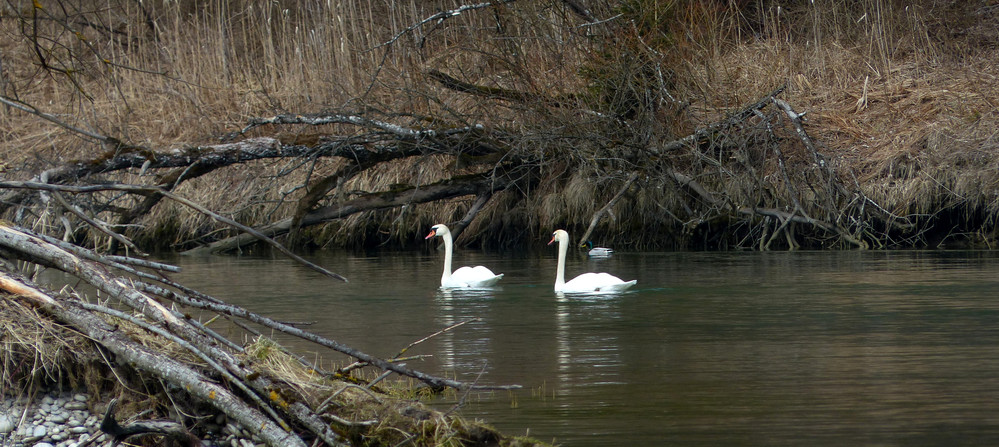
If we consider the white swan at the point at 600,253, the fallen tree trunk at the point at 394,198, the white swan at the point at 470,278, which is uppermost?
the fallen tree trunk at the point at 394,198

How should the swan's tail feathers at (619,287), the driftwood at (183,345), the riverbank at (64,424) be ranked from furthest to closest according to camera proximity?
the swan's tail feathers at (619,287) → the riverbank at (64,424) → the driftwood at (183,345)

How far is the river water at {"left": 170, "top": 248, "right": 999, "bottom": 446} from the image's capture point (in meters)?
4.73

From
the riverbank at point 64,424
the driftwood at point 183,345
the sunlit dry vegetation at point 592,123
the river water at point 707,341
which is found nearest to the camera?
the driftwood at point 183,345

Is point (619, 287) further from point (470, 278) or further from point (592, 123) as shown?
point (592, 123)

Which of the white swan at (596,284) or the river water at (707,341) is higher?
the white swan at (596,284)

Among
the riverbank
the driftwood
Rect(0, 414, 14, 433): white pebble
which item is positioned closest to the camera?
the driftwood

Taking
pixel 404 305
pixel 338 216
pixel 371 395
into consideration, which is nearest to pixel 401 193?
pixel 338 216

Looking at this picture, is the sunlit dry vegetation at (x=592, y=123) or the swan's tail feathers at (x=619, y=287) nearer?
the swan's tail feathers at (x=619, y=287)

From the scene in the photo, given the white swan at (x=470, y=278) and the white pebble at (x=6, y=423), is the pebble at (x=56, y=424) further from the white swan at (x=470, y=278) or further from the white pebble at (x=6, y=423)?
the white swan at (x=470, y=278)

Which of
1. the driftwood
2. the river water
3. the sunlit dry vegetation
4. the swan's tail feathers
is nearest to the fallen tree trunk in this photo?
the sunlit dry vegetation

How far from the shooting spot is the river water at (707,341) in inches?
186

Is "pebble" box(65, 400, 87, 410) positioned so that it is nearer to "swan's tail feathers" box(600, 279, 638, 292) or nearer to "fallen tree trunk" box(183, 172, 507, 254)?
"swan's tail feathers" box(600, 279, 638, 292)

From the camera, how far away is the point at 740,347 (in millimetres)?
6852

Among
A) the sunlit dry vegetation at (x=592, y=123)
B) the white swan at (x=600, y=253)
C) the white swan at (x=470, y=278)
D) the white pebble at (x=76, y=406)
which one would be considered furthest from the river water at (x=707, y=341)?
the white pebble at (x=76, y=406)
